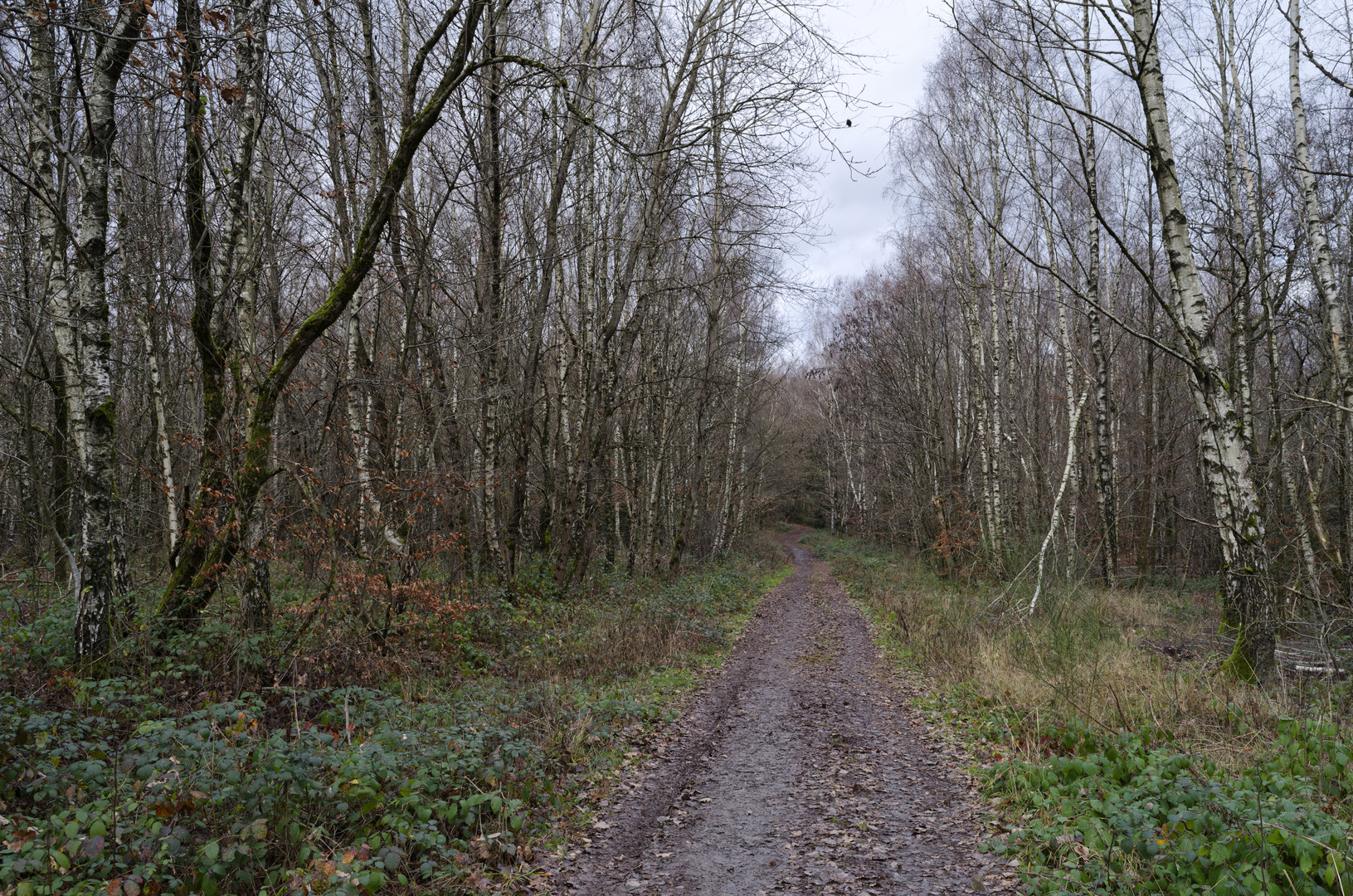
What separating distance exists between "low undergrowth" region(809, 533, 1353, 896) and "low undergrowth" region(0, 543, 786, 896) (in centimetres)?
306

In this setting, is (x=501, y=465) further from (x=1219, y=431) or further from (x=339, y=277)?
(x=1219, y=431)

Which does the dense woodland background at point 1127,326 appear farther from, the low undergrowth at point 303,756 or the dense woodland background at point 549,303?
the low undergrowth at point 303,756

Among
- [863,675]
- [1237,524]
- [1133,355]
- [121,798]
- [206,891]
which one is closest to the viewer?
[206,891]

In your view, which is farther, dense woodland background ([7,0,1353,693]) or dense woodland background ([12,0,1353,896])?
dense woodland background ([7,0,1353,693])

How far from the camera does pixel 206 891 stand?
3.01m

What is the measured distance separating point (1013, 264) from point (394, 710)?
20.3 metres

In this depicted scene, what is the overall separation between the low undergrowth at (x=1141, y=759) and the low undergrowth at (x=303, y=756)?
3.06 metres

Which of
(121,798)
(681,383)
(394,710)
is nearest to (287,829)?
(121,798)

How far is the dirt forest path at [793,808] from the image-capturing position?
13.0 feet

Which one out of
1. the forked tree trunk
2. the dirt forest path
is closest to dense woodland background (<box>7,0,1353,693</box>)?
the forked tree trunk

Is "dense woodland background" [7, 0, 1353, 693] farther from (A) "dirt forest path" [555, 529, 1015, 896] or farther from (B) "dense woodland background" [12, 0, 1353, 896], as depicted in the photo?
(A) "dirt forest path" [555, 529, 1015, 896]

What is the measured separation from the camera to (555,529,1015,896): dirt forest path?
3.95 m

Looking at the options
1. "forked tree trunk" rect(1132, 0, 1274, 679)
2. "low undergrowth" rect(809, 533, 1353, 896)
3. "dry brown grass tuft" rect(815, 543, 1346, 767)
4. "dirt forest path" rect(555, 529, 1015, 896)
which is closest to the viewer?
"low undergrowth" rect(809, 533, 1353, 896)

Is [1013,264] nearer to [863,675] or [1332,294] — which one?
[1332,294]
